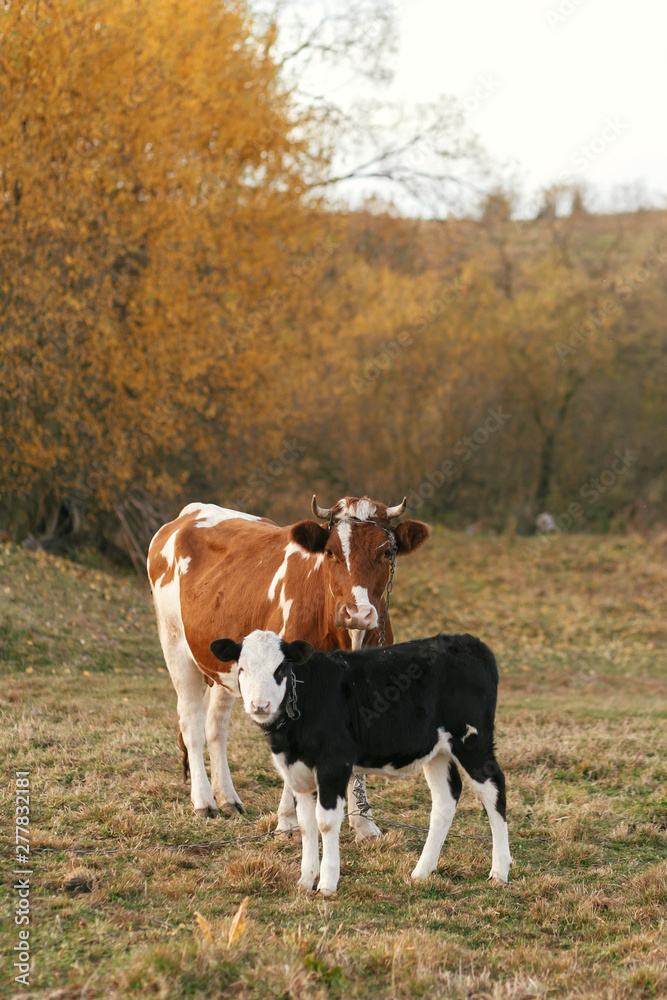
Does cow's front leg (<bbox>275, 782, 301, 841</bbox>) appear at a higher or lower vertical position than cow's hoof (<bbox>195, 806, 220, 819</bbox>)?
higher

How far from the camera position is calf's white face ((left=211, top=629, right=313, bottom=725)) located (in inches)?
159

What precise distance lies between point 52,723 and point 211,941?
158 inches

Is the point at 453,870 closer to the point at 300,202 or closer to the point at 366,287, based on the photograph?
the point at 300,202

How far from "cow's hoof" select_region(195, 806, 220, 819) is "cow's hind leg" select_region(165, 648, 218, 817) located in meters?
0.02

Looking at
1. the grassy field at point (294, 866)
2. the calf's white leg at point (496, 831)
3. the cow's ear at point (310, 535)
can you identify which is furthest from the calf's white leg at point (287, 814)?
the cow's ear at point (310, 535)

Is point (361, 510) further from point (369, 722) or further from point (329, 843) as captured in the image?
point (329, 843)

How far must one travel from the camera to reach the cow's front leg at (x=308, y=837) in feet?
13.8

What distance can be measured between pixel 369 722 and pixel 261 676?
58cm

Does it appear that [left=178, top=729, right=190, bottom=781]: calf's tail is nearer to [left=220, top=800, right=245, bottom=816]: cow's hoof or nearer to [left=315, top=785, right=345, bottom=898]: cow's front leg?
[left=220, top=800, right=245, bottom=816]: cow's hoof

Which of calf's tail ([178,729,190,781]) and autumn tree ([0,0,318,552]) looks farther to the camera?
autumn tree ([0,0,318,552])

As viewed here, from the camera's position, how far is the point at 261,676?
4.09 metres

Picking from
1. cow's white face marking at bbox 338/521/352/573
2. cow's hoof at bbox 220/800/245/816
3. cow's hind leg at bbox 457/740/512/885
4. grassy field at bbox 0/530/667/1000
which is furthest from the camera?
cow's hoof at bbox 220/800/245/816

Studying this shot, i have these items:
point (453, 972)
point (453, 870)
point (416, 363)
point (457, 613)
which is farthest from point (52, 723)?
point (416, 363)

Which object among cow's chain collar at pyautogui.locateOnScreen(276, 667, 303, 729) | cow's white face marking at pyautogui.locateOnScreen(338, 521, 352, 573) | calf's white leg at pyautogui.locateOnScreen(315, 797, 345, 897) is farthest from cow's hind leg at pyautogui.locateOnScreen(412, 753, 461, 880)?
cow's white face marking at pyautogui.locateOnScreen(338, 521, 352, 573)
